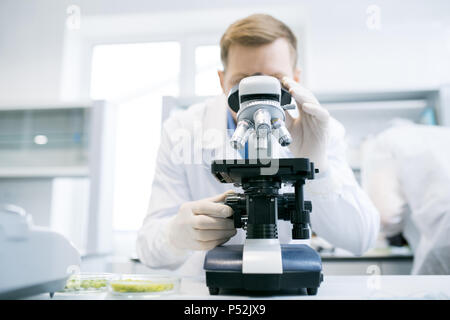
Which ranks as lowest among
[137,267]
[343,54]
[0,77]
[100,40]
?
[137,267]

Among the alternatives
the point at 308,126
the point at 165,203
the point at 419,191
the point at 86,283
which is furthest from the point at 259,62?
the point at 419,191

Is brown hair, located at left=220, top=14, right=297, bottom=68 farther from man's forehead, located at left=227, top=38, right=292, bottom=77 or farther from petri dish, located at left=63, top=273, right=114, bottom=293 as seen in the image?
petri dish, located at left=63, top=273, right=114, bottom=293

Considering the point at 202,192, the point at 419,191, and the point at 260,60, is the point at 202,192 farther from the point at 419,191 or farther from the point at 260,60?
the point at 419,191

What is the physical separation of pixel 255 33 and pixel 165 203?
16.4 inches

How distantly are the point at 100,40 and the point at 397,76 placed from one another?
128cm

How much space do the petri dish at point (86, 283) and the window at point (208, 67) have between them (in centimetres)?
54

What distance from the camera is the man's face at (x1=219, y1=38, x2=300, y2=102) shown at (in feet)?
2.24

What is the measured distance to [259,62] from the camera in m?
0.68

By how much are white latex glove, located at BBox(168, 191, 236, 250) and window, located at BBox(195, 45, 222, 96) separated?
0.42m

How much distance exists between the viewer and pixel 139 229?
31.6 inches
